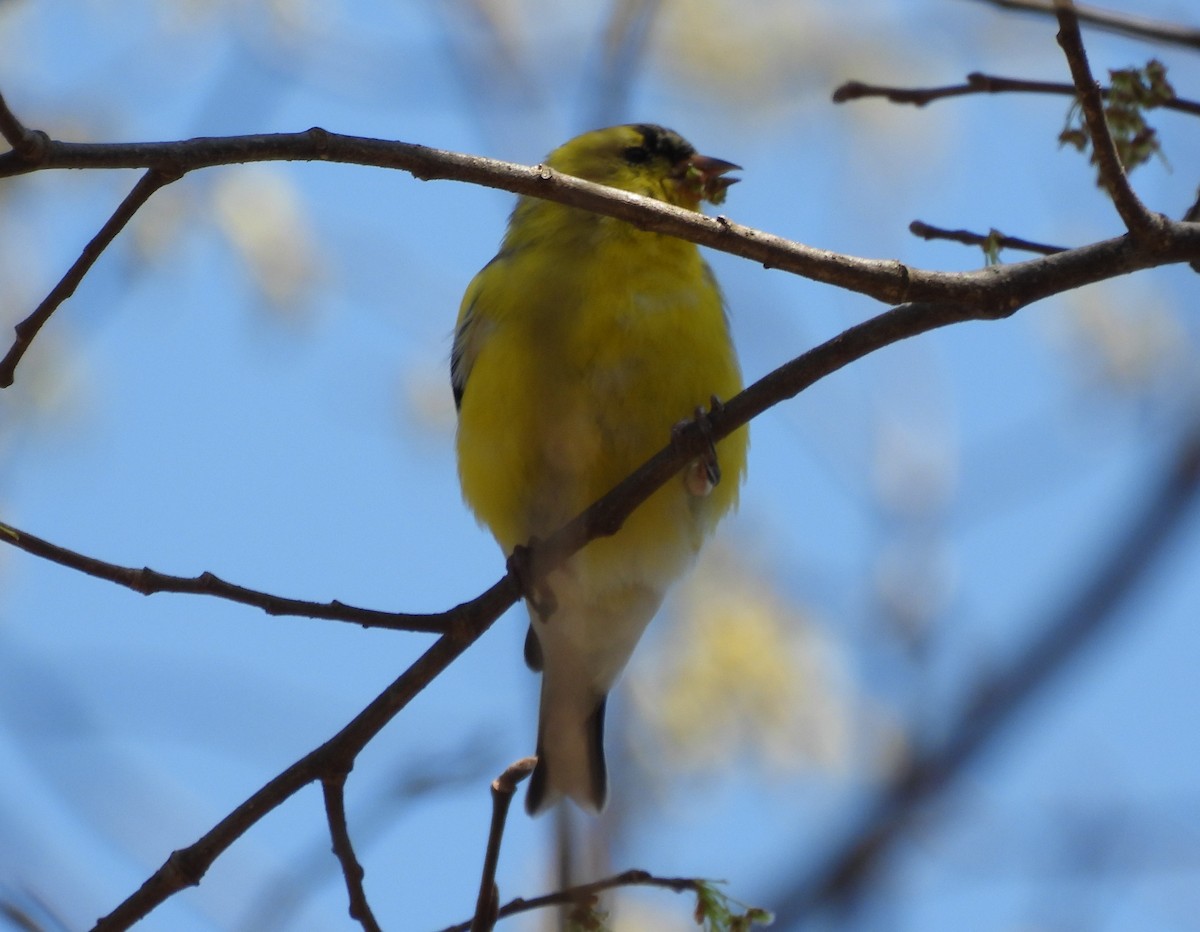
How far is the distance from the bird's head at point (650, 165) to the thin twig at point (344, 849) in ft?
7.47

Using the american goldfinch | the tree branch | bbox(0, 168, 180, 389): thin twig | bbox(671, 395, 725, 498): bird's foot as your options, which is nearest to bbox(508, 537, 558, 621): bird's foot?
the american goldfinch

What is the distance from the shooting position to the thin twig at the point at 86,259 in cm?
202

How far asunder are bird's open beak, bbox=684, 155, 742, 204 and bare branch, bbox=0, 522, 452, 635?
1940mm

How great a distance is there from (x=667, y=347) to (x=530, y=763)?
188cm

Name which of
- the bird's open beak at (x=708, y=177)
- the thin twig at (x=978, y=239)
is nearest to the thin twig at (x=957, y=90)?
the thin twig at (x=978, y=239)

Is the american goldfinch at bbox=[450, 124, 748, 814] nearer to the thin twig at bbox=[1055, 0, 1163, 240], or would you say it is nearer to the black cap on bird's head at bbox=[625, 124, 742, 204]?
the black cap on bird's head at bbox=[625, 124, 742, 204]

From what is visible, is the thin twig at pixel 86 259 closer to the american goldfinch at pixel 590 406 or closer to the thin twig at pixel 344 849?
the thin twig at pixel 344 849

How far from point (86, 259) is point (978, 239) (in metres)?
1.61

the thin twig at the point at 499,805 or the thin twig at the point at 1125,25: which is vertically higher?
the thin twig at the point at 1125,25

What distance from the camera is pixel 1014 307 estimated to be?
246 centimetres

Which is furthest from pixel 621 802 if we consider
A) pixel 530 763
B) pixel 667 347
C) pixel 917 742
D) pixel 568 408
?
pixel 667 347

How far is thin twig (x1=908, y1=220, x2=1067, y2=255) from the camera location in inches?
106

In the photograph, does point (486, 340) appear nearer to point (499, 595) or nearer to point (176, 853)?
point (499, 595)

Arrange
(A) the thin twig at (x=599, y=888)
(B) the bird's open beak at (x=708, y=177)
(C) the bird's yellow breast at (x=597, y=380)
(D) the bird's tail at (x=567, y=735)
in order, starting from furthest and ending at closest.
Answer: (B) the bird's open beak at (x=708, y=177) → (D) the bird's tail at (x=567, y=735) → (C) the bird's yellow breast at (x=597, y=380) → (A) the thin twig at (x=599, y=888)
